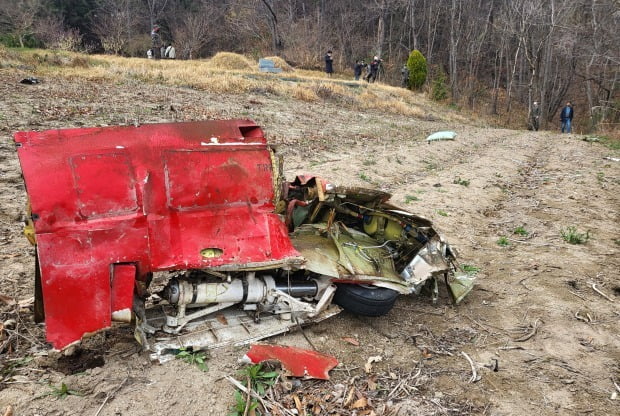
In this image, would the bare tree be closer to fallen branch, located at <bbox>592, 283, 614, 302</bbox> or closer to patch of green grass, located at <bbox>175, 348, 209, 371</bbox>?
patch of green grass, located at <bbox>175, 348, 209, 371</bbox>

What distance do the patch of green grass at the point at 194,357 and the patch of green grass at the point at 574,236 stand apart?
568 centimetres

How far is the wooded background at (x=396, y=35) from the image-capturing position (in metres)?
32.0

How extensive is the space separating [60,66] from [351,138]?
12378mm

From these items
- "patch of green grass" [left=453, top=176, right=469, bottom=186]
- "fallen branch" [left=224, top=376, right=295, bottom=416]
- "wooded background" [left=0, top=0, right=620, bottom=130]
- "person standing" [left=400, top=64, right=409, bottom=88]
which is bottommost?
"fallen branch" [left=224, top=376, right=295, bottom=416]

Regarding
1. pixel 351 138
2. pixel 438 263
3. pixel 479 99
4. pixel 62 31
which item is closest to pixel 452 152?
pixel 351 138

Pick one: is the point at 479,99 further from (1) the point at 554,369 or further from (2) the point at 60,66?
(1) the point at 554,369

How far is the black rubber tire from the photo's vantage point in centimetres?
428

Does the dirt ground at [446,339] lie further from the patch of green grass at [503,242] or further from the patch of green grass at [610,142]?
the patch of green grass at [610,142]

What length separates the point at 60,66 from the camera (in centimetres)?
1861

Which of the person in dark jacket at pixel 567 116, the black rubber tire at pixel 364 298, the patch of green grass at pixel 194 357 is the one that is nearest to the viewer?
the patch of green grass at pixel 194 357

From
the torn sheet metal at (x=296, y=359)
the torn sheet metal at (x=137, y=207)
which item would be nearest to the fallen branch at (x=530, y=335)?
the torn sheet metal at (x=296, y=359)

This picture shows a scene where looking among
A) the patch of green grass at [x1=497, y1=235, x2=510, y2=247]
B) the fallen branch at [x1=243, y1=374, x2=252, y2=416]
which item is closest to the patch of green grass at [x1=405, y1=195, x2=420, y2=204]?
the patch of green grass at [x1=497, y1=235, x2=510, y2=247]

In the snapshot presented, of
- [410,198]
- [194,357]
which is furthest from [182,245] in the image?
[410,198]

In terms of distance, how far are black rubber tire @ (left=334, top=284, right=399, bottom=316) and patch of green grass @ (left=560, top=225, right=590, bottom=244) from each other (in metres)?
3.91
